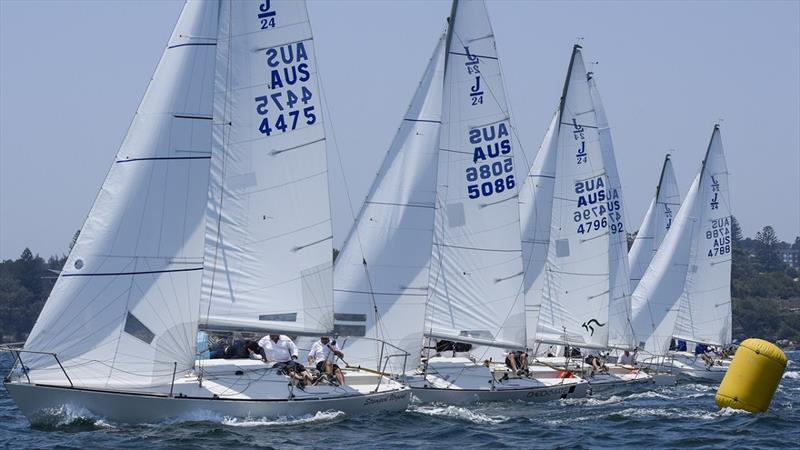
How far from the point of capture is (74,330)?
21359 mm

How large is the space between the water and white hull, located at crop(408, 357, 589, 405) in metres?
0.42

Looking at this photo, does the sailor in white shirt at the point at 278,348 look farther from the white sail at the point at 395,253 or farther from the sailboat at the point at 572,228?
the sailboat at the point at 572,228

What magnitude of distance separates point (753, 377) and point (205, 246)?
1043cm

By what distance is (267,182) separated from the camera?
2359 cm

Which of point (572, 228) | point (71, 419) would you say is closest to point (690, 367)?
point (572, 228)

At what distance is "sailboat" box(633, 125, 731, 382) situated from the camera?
145 ft

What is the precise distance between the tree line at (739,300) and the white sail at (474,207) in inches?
2861

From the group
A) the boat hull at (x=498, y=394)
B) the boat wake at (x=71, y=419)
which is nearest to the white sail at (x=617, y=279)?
the boat hull at (x=498, y=394)

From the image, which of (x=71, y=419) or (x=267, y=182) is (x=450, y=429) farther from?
(x=71, y=419)

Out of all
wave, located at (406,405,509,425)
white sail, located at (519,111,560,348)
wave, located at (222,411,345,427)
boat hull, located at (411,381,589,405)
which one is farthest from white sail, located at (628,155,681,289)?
wave, located at (222,411,345,427)

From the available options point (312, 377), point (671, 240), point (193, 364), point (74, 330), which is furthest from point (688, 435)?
point (671, 240)

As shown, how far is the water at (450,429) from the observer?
20391mm

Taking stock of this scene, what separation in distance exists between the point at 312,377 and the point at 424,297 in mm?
4785

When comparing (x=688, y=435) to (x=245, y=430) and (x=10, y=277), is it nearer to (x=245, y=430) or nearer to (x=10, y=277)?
(x=245, y=430)
